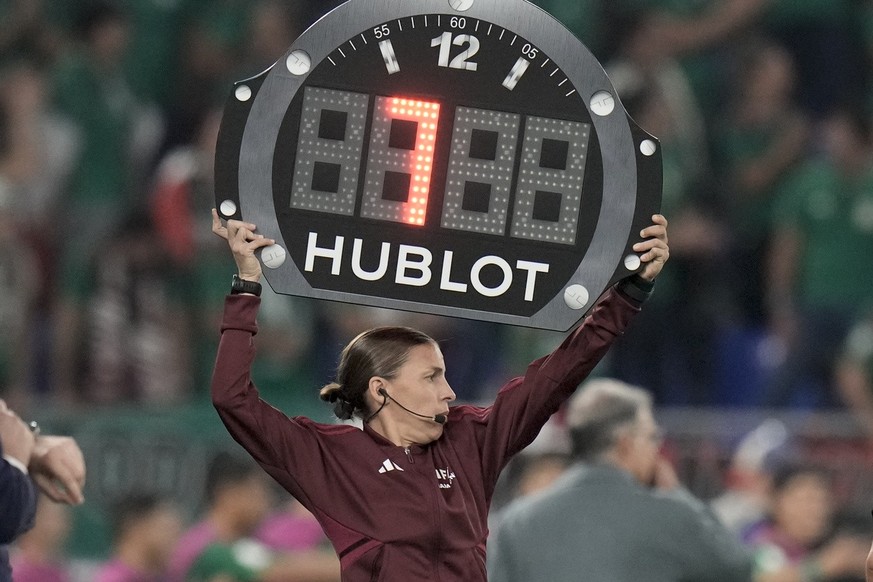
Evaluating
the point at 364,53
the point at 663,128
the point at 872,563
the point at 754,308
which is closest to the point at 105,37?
the point at 663,128

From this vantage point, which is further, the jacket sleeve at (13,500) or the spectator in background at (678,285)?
the spectator in background at (678,285)

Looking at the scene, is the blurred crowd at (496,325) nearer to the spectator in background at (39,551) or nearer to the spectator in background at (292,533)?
the spectator in background at (292,533)

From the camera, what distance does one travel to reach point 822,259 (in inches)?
314

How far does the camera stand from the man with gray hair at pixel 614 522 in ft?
12.4

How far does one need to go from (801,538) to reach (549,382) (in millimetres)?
3006

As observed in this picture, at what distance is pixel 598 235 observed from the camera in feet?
9.84

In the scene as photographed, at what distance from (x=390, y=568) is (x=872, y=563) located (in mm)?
887

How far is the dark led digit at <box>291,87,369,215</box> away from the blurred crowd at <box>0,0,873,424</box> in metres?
4.85

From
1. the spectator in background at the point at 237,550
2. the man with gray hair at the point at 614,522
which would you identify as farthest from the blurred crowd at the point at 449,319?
the man with gray hair at the point at 614,522

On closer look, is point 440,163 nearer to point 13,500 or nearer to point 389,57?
point 389,57

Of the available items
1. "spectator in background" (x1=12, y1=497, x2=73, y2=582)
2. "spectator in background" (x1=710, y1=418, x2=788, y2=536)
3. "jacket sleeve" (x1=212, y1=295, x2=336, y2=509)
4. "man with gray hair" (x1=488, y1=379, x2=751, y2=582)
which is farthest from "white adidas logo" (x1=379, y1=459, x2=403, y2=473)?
"spectator in background" (x1=710, y1=418, x2=788, y2=536)

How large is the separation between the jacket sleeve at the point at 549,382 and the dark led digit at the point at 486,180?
0.26 meters

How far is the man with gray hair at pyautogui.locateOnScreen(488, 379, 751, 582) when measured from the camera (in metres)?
3.79

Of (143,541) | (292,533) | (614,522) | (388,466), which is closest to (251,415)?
(388,466)
